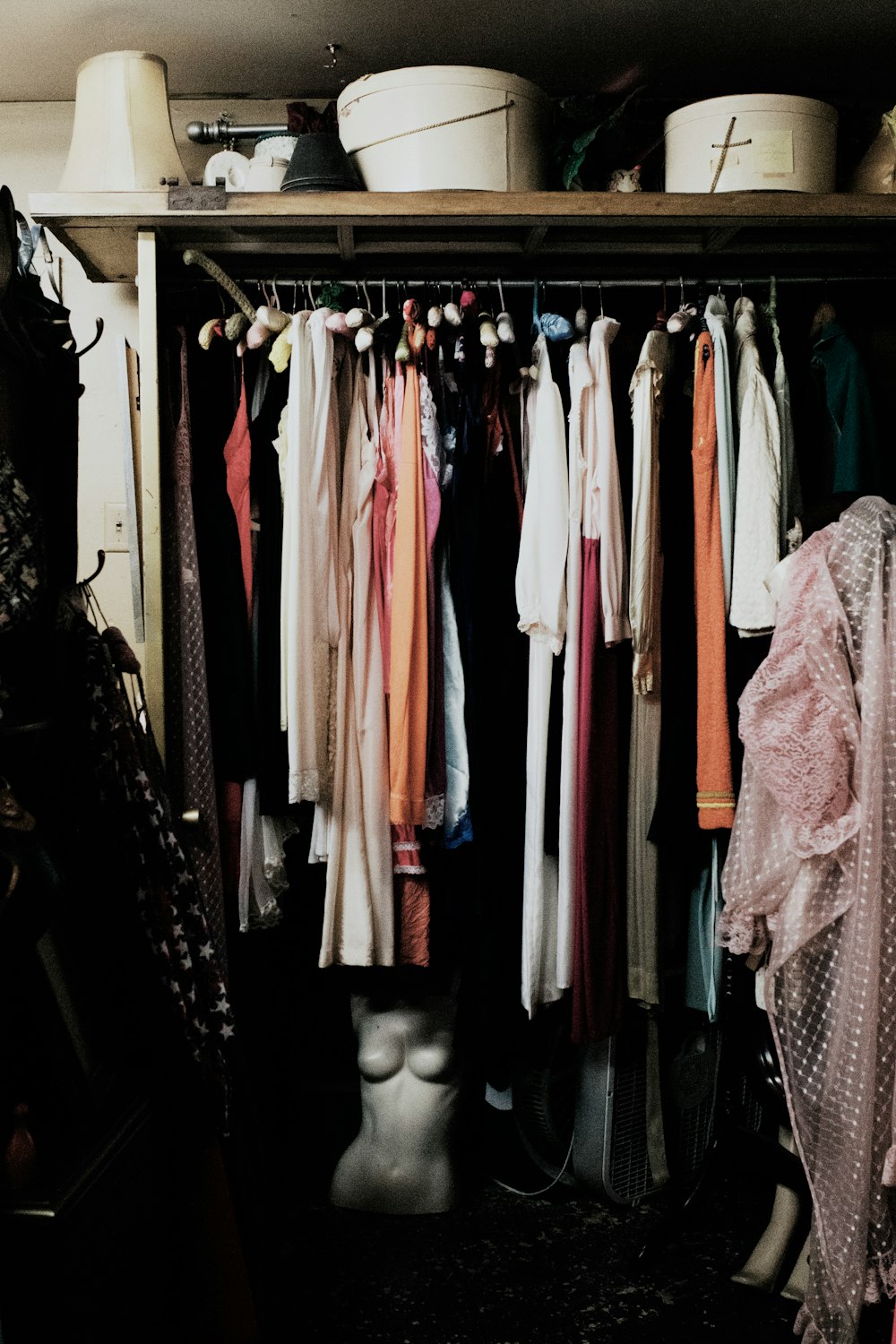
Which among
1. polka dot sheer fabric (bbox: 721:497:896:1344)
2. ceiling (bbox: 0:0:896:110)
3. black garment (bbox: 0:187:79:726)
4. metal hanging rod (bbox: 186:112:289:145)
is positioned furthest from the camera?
metal hanging rod (bbox: 186:112:289:145)

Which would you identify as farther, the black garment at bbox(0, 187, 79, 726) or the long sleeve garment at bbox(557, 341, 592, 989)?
the long sleeve garment at bbox(557, 341, 592, 989)

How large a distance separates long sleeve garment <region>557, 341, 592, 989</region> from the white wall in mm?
1046

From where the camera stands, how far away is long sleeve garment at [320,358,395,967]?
6.92 feet

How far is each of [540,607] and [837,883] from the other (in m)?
0.72

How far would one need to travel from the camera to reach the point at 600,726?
2123 millimetres

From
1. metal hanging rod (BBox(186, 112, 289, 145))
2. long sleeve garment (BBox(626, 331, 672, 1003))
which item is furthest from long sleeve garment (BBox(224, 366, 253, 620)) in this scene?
long sleeve garment (BBox(626, 331, 672, 1003))

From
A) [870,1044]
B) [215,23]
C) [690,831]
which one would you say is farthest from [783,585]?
[215,23]

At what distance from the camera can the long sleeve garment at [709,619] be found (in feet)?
6.74

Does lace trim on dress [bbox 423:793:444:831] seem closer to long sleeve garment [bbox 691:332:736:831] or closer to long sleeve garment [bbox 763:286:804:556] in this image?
long sleeve garment [bbox 691:332:736:831]

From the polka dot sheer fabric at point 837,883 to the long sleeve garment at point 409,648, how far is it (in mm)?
607

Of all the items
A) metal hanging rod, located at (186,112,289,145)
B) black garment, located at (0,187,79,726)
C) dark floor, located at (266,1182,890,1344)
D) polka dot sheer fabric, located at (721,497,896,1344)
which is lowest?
dark floor, located at (266,1182,890,1344)

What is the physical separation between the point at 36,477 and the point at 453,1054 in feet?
4.67

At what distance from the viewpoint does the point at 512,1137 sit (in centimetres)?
240

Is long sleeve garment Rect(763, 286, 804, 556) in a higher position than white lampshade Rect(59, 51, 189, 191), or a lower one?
lower
